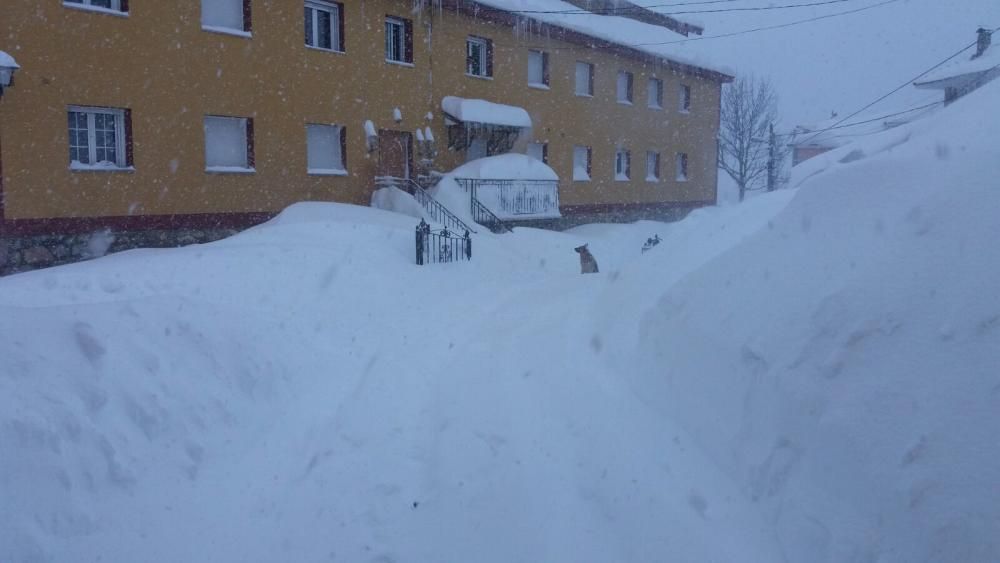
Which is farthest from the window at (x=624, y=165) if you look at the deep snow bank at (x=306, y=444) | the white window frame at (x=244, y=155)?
the deep snow bank at (x=306, y=444)

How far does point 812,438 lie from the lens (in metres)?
3.55

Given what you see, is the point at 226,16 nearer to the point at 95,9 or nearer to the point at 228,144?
the point at 228,144

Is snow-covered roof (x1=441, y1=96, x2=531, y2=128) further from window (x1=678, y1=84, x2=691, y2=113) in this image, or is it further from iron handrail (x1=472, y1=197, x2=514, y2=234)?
window (x1=678, y1=84, x2=691, y2=113)

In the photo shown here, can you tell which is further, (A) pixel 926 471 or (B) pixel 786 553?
(B) pixel 786 553

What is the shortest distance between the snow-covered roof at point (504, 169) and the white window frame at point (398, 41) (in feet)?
10.4

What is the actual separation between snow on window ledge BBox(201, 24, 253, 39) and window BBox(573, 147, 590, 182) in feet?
40.6

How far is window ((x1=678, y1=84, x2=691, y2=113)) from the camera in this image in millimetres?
30062

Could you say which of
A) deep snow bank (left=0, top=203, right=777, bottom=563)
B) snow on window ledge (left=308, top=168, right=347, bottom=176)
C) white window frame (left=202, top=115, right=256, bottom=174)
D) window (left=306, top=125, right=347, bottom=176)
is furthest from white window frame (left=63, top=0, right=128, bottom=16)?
deep snow bank (left=0, top=203, right=777, bottom=563)

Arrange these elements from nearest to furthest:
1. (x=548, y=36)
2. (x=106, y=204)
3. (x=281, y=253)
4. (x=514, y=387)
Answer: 1. (x=514, y=387)
2. (x=281, y=253)
3. (x=106, y=204)
4. (x=548, y=36)

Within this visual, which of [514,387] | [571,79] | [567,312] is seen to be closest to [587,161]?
[571,79]

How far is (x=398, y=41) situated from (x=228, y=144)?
5776mm

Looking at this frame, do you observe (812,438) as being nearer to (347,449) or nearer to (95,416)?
(347,449)

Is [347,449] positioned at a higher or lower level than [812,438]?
lower

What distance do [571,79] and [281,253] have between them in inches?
637
